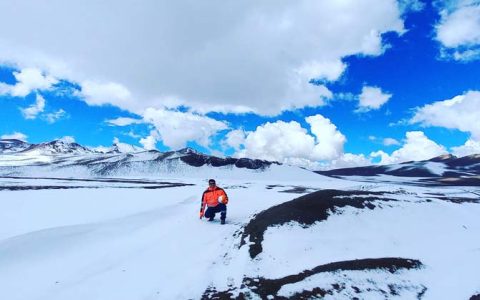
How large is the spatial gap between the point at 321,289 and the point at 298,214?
8.20 metres

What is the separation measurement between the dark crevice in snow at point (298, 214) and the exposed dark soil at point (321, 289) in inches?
91.8

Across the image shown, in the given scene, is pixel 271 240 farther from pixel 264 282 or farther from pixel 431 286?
pixel 431 286

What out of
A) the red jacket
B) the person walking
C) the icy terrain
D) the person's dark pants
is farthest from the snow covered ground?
the red jacket

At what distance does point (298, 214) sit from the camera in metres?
19.8

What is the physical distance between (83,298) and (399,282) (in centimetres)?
1129

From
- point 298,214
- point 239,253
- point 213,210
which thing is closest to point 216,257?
point 239,253

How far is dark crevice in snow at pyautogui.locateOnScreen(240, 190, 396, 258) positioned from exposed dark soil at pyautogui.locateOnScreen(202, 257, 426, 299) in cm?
233

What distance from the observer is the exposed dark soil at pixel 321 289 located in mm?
10523

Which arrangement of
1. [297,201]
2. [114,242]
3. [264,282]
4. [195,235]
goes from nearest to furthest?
[264,282]
[114,242]
[195,235]
[297,201]

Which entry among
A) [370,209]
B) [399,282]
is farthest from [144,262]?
[370,209]

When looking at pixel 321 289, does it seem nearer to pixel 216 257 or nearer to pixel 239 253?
pixel 239 253

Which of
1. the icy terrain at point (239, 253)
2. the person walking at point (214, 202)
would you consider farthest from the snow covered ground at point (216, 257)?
the person walking at point (214, 202)

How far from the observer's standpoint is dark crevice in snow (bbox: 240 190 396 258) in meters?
16.6

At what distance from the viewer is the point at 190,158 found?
16112 centimetres
